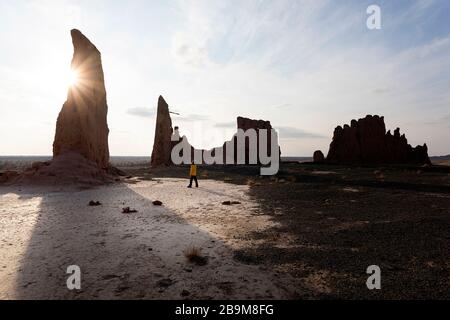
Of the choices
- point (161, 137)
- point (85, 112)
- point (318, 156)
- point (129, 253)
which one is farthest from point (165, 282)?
point (318, 156)

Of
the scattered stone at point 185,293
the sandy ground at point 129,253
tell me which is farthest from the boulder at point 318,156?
the scattered stone at point 185,293

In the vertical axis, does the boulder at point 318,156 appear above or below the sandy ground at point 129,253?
above

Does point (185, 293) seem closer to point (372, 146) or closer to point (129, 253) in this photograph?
point (129, 253)

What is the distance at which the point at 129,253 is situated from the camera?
7.30 metres

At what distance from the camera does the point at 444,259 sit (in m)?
6.80

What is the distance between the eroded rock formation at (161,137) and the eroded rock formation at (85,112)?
87.9 ft

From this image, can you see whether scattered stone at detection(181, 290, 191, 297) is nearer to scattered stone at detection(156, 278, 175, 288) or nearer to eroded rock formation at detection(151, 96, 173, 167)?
scattered stone at detection(156, 278, 175, 288)

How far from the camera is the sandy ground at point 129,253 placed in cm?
536

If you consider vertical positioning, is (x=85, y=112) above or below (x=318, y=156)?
above

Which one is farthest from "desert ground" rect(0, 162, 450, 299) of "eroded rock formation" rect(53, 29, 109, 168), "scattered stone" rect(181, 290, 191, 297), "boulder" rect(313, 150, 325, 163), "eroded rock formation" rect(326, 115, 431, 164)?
"boulder" rect(313, 150, 325, 163)

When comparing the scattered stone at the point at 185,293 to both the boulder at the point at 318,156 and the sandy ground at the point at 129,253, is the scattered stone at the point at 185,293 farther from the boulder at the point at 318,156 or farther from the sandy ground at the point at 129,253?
the boulder at the point at 318,156

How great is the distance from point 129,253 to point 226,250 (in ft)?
7.76

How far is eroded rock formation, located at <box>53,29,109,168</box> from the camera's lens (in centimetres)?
2486
